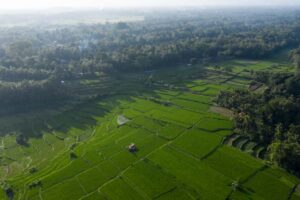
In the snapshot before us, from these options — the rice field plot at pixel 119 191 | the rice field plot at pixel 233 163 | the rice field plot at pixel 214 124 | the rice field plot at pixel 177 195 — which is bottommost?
the rice field plot at pixel 119 191

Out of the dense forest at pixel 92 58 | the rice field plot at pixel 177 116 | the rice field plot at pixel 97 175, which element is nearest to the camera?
the rice field plot at pixel 97 175

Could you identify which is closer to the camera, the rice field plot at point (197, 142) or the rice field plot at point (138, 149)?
the rice field plot at point (138, 149)

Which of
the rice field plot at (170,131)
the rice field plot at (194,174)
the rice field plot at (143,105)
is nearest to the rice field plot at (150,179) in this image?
the rice field plot at (194,174)

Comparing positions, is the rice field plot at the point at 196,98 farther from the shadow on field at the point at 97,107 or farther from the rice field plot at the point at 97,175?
the rice field plot at the point at 97,175

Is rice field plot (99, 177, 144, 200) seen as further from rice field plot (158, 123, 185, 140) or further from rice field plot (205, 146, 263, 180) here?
rice field plot (158, 123, 185, 140)

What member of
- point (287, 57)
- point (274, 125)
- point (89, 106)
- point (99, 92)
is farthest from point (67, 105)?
point (287, 57)

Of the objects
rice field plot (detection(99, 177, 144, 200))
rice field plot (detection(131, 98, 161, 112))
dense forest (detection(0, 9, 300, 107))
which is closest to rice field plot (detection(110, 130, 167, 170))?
rice field plot (detection(99, 177, 144, 200))
